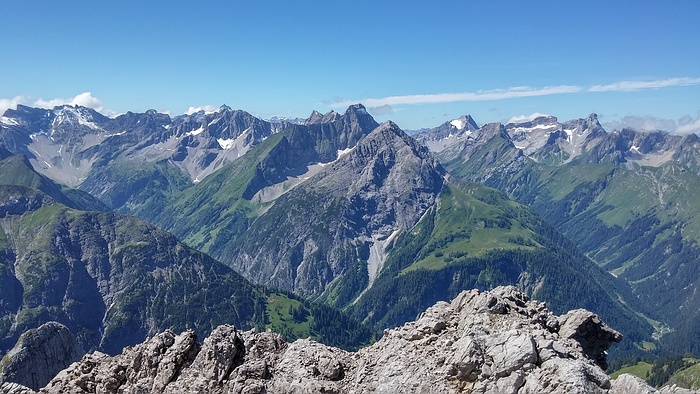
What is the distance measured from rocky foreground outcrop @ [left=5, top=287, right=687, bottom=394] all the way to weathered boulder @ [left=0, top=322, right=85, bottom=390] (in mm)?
25595

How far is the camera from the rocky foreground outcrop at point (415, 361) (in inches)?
1223

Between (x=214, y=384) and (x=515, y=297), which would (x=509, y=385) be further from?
(x=214, y=384)

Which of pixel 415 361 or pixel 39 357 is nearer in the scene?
pixel 415 361

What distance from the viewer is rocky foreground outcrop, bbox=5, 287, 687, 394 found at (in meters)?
31.1

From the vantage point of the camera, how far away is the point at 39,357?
222 feet

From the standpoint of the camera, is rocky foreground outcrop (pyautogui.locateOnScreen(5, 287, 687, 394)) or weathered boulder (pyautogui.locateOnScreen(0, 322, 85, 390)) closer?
rocky foreground outcrop (pyautogui.locateOnScreen(5, 287, 687, 394))

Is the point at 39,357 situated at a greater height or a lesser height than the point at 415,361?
lesser

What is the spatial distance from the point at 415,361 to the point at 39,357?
182 ft

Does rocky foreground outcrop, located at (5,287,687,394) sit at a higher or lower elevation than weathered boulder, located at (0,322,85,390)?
higher

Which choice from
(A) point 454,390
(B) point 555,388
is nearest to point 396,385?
(A) point 454,390

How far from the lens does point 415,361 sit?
35.5m

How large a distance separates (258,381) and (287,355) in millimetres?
3348

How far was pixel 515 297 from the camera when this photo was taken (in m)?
44.8

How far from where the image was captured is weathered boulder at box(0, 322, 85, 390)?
2569 inches
